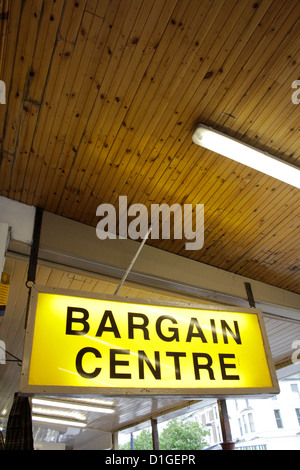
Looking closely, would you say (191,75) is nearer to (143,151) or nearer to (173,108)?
(173,108)

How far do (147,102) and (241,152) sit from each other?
2.60 ft

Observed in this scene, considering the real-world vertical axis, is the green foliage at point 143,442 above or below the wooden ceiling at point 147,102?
below

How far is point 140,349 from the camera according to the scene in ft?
8.04

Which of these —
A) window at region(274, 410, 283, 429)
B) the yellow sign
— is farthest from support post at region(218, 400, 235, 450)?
window at region(274, 410, 283, 429)

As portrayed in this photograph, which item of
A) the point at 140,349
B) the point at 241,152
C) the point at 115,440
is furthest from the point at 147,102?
the point at 115,440

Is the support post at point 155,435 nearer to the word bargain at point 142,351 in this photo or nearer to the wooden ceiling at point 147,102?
the wooden ceiling at point 147,102

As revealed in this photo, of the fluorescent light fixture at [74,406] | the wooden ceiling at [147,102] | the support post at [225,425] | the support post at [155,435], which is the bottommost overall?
the support post at [225,425]

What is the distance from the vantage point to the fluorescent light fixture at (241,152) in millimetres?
2697

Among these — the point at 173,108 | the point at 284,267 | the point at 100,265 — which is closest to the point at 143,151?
the point at 173,108

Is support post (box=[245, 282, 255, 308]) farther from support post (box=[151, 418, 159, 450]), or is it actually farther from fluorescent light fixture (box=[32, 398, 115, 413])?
support post (box=[151, 418, 159, 450])

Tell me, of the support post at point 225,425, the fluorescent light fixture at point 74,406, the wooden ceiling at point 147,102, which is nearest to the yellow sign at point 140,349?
the wooden ceiling at point 147,102

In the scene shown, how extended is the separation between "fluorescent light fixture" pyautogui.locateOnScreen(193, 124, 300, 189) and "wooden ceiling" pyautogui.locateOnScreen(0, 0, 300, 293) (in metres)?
0.17

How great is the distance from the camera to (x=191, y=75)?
8.37 ft

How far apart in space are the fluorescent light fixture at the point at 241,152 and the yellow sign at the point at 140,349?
1172 millimetres
